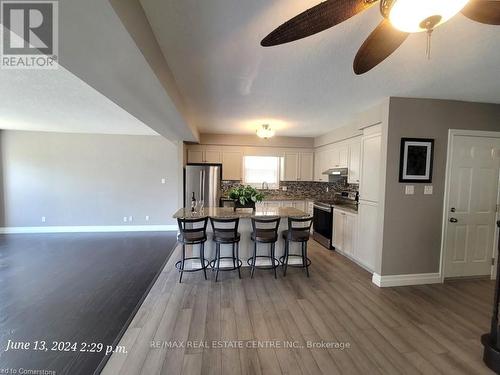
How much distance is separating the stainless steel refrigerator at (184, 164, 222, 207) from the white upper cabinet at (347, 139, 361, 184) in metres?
2.84

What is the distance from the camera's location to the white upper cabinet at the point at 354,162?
3982 mm

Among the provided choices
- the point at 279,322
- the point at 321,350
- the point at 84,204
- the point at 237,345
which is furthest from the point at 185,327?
the point at 84,204

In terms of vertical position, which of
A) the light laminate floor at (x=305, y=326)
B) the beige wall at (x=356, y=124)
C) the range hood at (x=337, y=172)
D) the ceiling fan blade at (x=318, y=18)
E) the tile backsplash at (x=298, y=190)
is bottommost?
the light laminate floor at (x=305, y=326)

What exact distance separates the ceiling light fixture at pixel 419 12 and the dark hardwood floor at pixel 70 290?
2.91 metres

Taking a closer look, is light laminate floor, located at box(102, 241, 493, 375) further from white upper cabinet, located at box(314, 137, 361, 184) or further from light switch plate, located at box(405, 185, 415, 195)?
white upper cabinet, located at box(314, 137, 361, 184)

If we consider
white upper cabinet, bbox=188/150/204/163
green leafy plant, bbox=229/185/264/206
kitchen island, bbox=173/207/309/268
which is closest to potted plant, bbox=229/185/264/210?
green leafy plant, bbox=229/185/264/206

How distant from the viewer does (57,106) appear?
340cm

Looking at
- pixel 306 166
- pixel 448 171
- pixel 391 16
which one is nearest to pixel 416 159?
pixel 448 171

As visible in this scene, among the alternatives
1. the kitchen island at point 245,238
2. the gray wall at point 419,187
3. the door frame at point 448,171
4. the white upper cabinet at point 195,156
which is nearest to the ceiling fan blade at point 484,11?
the gray wall at point 419,187

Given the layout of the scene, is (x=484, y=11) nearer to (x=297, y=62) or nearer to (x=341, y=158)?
(x=297, y=62)

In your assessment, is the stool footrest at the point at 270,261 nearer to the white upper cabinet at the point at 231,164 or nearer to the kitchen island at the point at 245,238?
the kitchen island at the point at 245,238

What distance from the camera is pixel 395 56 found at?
194cm

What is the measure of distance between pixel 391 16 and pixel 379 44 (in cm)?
37

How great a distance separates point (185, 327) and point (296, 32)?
2.52 meters
